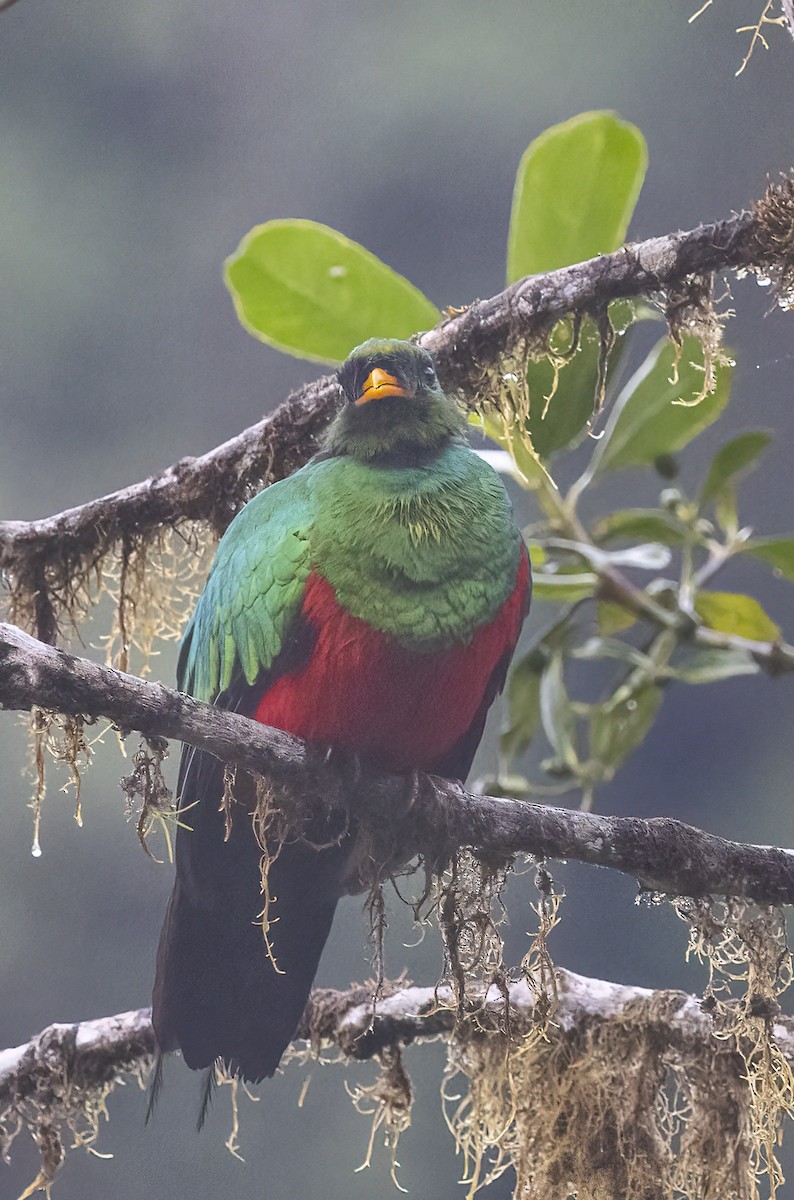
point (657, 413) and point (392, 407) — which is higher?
point (657, 413)

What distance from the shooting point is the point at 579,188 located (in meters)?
1.80

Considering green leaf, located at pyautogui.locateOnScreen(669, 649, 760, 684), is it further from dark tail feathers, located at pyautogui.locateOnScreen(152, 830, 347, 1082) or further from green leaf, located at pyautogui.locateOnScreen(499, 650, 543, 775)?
dark tail feathers, located at pyautogui.locateOnScreen(152, 830, 347, 1082)

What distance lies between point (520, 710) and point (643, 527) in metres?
0.44

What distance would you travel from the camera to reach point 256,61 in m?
3.47

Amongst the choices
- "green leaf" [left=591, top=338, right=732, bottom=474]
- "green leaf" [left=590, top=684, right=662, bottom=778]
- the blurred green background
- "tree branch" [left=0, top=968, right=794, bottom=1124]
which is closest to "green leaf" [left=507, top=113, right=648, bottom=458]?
"green leaf" [left=591, top=338, right=732, bottom=474]

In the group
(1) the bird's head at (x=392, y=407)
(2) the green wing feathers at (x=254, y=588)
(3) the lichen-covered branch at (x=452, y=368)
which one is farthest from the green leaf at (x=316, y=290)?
(2) the green wing feathers at (x=254, y=588)

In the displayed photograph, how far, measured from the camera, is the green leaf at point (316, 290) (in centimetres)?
180

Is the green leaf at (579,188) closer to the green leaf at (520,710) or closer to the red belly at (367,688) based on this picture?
the red belly at (367,688)

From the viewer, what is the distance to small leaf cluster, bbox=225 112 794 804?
178 centimetres

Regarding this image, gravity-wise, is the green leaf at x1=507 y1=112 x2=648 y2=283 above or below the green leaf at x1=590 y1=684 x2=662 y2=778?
above

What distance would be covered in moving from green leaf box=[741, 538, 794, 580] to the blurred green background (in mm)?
1129

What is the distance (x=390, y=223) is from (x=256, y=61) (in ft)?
1.96

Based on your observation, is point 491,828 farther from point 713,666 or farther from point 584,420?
point 713,666

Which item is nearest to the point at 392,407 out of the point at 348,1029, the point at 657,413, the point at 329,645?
the point at 329,645
